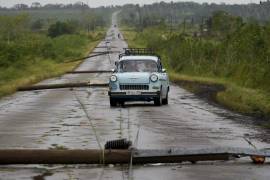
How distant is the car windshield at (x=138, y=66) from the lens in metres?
25.1

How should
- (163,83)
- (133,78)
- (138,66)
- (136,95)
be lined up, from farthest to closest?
(138,66), (163,83), (133,78), (136,95)

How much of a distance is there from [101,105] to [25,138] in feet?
33.7

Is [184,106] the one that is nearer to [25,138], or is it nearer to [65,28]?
[25,138]

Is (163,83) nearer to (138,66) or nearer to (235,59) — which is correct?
(138,66)

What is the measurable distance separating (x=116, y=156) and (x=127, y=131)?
4948 mm

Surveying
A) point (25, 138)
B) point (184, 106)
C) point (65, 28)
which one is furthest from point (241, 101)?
point (65, 28)

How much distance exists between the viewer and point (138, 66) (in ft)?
82.6

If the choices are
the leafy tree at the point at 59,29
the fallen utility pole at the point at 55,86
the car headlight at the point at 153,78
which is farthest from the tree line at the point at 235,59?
the leafy tree at the point at 59,29

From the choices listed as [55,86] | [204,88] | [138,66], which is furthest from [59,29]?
[138,66]

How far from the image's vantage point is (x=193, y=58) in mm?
51531

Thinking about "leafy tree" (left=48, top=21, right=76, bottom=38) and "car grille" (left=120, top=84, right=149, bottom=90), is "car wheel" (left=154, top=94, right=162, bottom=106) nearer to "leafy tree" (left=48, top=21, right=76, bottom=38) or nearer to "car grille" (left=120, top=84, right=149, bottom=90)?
"car grille" (left=120, top=84, right=149, bottom=90)

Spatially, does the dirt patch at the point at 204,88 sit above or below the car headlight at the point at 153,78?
below

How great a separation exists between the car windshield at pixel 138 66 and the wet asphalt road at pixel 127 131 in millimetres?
1199

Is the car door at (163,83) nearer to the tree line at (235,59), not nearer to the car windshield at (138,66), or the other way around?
the car windshield at (138,66)
